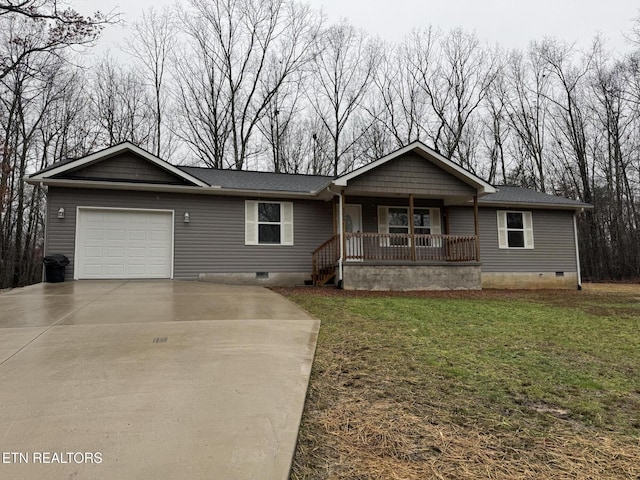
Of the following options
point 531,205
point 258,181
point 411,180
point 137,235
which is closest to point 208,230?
point 137,235

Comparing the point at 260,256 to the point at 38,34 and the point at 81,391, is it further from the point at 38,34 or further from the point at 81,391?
the point at 38,34

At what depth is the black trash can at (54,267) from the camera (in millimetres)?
9250

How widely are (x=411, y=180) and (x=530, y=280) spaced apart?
6.45 m

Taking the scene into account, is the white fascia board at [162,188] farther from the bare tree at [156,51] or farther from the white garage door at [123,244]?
the bare tree at [156,51]

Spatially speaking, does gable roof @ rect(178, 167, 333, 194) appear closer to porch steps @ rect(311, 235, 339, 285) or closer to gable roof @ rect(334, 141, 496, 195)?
gable roof @ rect(334, 141, 496, 195)

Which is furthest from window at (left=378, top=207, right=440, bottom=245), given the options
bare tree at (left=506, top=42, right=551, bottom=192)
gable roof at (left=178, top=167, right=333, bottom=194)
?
bare tree at (left=506, top=42, right=551, bottom=192)

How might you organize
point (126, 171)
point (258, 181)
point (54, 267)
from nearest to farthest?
point (54, 267) → point (126, 171) → point (258, 181)

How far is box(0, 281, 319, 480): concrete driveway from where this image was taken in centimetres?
181

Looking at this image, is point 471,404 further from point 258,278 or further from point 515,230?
point 515,230

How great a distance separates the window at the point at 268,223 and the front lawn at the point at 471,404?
6750 millimetres

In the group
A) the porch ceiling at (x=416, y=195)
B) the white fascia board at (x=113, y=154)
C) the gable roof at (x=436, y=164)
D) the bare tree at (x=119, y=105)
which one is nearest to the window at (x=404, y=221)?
the porch ceiling at (x=416, y=195)

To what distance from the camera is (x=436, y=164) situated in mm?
11594

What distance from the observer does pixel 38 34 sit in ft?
38.6

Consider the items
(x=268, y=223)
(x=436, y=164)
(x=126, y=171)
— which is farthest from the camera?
(x=268, y=223)
